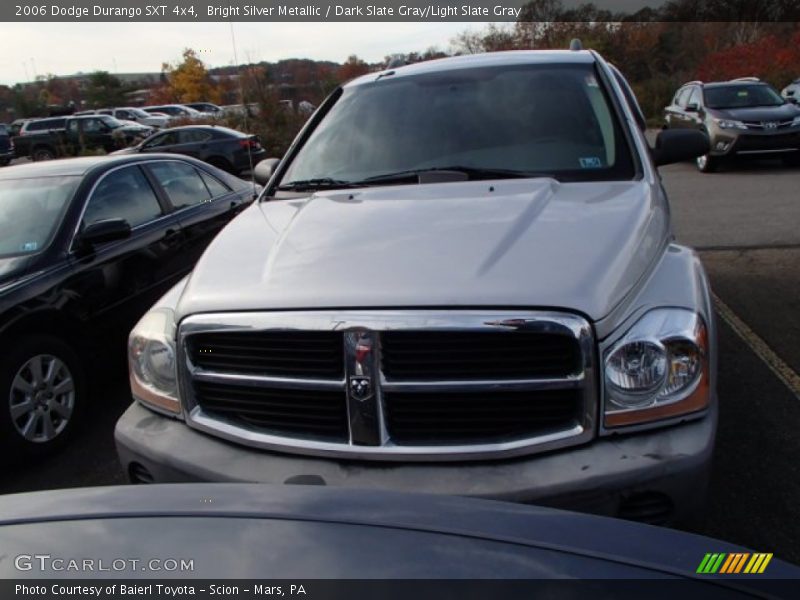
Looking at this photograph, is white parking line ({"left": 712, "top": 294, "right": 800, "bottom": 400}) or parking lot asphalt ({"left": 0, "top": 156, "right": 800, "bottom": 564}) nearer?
parking lot asphalt ({"left": 0, "top": 156, "right": 800, "bottom": 564})

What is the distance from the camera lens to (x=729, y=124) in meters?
12.7

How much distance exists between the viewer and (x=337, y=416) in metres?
2.20

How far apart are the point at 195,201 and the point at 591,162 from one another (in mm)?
3844

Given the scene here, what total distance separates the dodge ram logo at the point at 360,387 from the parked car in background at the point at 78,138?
26479 mm

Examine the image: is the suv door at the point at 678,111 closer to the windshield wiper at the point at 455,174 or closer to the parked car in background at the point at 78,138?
the windshield wiper at the point at 455,174

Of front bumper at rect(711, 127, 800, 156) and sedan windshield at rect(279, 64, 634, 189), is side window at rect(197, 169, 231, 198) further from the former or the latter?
front bumper at rect(711, 127, 800, 156)

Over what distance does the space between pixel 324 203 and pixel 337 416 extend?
3.84ft

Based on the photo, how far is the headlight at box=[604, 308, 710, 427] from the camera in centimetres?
208

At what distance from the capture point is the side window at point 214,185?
6301mm

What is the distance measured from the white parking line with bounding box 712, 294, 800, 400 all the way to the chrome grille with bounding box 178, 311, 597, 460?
250 cm

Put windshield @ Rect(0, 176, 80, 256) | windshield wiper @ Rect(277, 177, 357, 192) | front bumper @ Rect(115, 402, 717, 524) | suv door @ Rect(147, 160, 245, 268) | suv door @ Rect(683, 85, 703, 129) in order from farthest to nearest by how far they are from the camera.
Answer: suv door @ Rect(683, 85, 703, 129)
suv door @ Rect(147, 160, 245, 268)
windshield @ Rect(0, 176, 80, 256)
windshield wiper @ Rect(277, 177, 357, 192)
front bumper @ Rect(115, 402, 717, 524)

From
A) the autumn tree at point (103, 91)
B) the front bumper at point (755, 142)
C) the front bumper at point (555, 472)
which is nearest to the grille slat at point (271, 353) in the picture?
the front bumper at point (555, 472)

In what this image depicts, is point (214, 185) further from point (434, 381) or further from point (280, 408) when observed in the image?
point (434, 381)

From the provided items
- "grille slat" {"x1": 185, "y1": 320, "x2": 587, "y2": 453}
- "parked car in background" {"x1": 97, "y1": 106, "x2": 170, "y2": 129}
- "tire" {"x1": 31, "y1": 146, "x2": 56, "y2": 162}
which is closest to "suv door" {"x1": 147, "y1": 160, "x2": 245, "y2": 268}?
"grille slat" {"x1": 185, "y1": 320, "x2": 587, "y2": 453}
